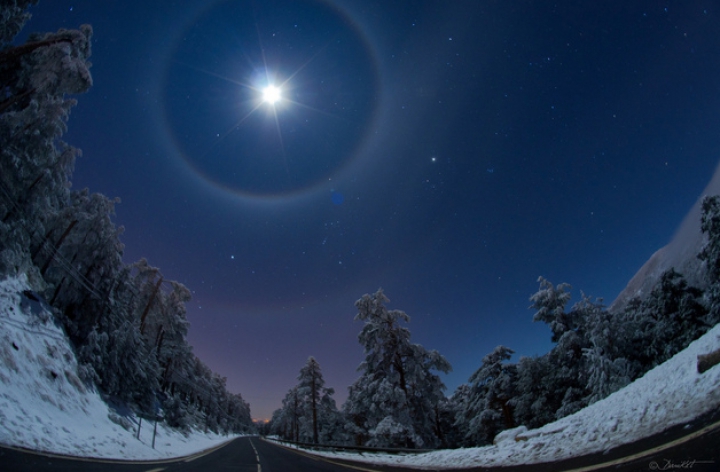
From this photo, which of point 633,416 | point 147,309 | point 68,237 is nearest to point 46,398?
point 68,237

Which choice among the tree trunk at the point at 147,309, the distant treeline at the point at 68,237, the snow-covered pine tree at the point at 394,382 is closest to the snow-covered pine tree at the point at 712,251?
the snow-covered pine tree at the point at 394,382

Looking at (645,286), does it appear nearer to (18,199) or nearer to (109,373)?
(109,373)

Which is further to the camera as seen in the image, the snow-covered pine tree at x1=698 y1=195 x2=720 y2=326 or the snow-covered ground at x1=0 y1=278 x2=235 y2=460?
the snow-covered pine tree at x1=698 y1=195 x2=720 y2=326

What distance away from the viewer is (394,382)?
20.0 m

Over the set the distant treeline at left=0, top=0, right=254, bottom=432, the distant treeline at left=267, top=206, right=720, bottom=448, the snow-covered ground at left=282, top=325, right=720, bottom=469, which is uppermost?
the distant treeline at left=0, top=0, right=254, bottom=432

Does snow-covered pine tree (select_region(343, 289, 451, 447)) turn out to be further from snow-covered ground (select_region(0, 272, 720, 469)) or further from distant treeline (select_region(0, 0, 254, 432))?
distant treeline (select_region(0, 0, 254, 432))

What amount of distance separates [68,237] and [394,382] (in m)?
29.6

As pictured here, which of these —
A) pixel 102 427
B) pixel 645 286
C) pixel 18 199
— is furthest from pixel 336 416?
pixel 645 286

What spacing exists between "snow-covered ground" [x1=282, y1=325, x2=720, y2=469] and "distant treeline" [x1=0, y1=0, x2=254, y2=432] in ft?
80.1

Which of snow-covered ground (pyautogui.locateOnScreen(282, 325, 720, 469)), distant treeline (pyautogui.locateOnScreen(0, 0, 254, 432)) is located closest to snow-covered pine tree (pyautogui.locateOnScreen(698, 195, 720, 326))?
snow-covered ground (pyautogui.locateOnScreen(282, 325, 720, 469))

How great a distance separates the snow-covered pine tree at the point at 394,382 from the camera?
18531 mm

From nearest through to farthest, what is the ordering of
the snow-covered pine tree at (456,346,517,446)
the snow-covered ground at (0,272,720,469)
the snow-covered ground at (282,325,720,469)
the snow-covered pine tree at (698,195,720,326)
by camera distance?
the snow-covered ground at (282,325,720,469), the snow-covered ground at (0,272,720,469), the snow-covered pine tree at (698,195,720,326), the snow-covered pine tree at (456,346,517,446)

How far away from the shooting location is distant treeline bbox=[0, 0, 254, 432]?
52.4 feet

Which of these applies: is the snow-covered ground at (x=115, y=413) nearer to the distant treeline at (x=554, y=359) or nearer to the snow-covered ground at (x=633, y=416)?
the snow-covered ground at (x=633, y=416)
